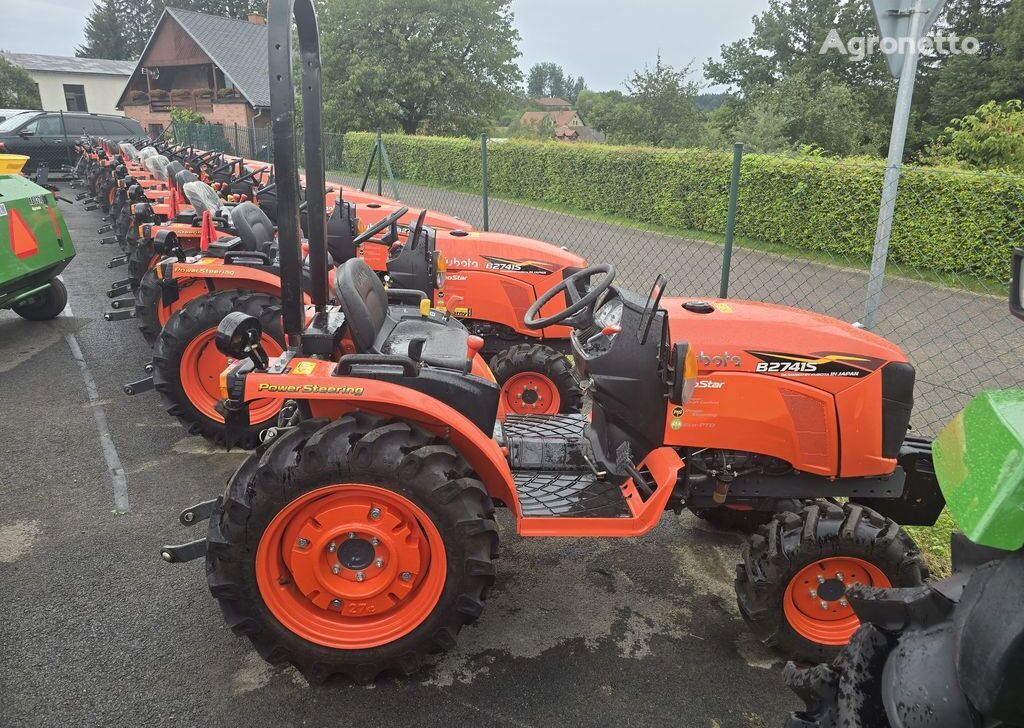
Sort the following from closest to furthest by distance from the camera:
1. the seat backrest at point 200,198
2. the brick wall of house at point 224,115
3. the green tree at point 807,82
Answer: the seat backrest at point 200,198
the green tree at point 807,82
the brick wall of house at point 224,115

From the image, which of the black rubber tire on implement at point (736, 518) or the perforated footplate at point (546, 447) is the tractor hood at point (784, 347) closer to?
the perforated footplate at point (546, 447)

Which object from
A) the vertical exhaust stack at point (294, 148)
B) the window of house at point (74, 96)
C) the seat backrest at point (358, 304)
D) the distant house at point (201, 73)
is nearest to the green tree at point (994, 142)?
the seat backrest at point (358, 304)

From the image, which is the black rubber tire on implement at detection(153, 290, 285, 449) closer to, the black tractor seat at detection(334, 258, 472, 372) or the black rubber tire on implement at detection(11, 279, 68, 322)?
the black tractor seat at detection(334, 258, 472, 372)

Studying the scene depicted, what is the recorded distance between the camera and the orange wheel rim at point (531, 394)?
190 inches

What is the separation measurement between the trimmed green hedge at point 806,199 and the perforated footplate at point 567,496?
3327 millimetres

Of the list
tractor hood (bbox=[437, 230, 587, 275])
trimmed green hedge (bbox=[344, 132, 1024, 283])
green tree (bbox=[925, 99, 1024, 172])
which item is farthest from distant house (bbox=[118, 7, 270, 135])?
tractor hood (bbox=[437, 230, 587, 275])

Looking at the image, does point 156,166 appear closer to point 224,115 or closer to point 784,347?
point 784,347

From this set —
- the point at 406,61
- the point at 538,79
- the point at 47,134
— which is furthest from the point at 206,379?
the point at 538,79

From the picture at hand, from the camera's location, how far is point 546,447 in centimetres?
342

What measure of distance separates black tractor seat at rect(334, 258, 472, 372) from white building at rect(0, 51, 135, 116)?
50144 mm

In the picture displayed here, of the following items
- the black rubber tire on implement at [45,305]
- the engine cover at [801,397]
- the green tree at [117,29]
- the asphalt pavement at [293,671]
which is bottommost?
the asphalt pavement at [293,671]

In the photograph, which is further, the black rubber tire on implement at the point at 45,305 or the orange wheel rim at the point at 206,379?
the black rubber tire on implement at the point at 45,305

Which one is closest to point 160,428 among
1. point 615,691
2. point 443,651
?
point 443,651

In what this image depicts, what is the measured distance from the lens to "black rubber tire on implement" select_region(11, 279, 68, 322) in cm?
718
